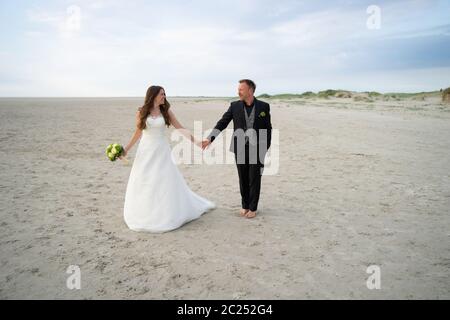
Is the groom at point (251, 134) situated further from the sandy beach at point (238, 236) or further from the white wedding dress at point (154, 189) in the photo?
the white wedding dress at point (154, 189)

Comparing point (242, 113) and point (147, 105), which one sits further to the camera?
point (242, 113)

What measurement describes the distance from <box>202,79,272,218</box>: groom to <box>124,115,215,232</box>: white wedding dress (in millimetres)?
1302

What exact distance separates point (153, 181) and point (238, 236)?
1.71m

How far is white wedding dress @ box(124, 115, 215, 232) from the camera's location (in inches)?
223

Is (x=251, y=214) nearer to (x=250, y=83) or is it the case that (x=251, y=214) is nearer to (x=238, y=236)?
(x=238, y=236)

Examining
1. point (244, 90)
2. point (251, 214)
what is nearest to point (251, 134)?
point (244, 90)

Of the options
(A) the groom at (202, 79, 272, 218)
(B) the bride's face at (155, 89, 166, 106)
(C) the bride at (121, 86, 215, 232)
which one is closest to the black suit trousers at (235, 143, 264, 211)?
(A) the groom at (202, 79, 272, 218)

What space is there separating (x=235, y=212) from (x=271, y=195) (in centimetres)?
150

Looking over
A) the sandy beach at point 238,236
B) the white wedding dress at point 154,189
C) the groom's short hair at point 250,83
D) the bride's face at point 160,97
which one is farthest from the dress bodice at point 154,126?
the sandy beach at point 238,236

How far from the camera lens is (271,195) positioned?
311 inches

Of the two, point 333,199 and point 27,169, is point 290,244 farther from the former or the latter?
point 27,169

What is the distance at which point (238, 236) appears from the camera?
5.54 metres

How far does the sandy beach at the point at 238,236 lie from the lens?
4.12 m

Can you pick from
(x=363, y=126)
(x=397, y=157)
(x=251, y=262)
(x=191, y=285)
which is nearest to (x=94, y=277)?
(x=191, y=285)
